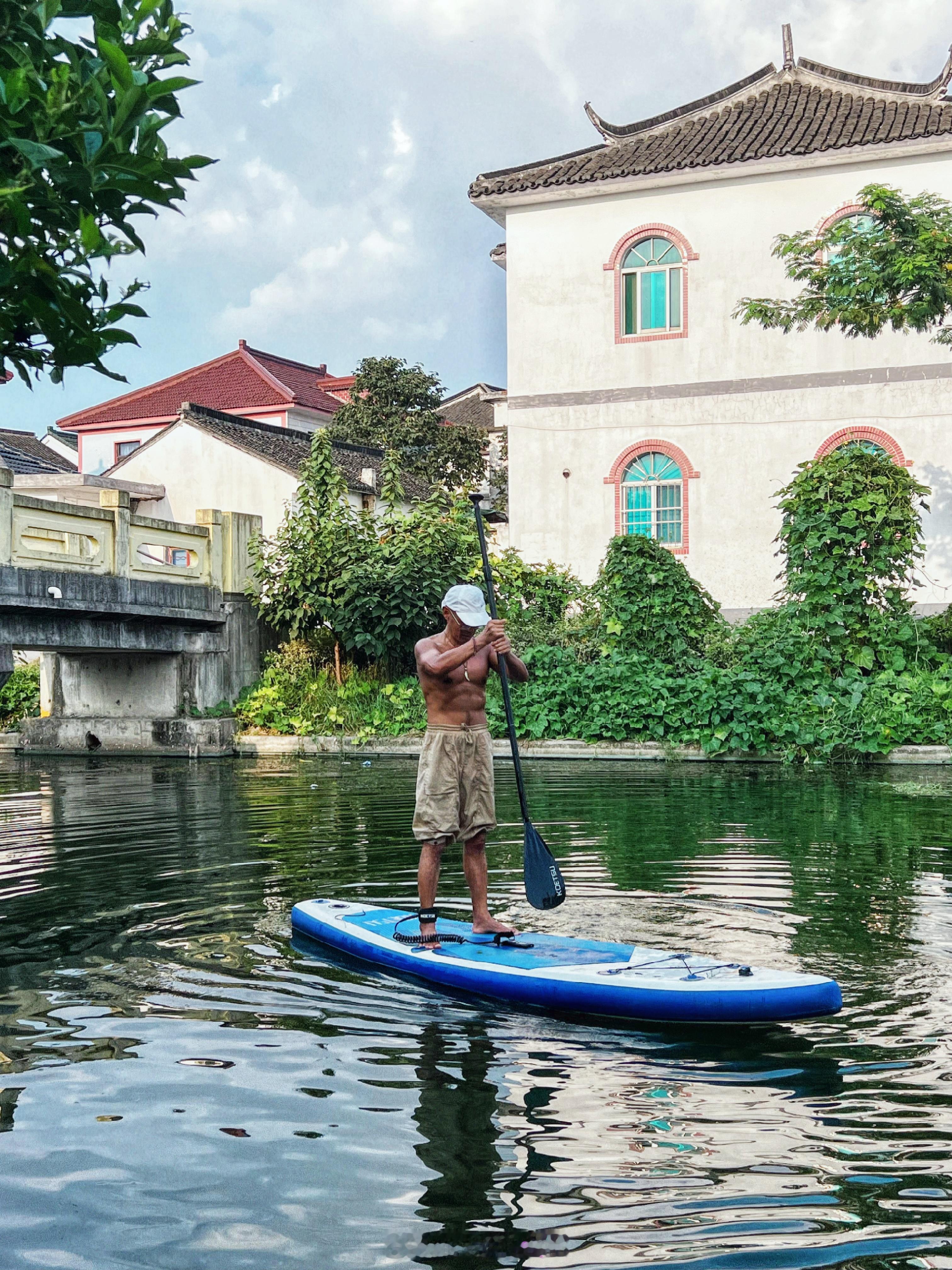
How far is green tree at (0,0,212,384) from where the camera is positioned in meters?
3.36

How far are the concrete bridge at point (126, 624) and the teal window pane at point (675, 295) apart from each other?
332 inches

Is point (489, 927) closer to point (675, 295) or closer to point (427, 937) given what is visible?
point (427, 937)

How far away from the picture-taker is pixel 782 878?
33.3 feet

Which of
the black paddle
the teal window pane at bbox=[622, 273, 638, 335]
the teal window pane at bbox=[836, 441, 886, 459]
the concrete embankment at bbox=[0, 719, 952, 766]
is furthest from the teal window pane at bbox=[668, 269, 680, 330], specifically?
the black paddle

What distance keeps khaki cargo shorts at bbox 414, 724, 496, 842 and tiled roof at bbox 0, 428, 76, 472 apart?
27597mm

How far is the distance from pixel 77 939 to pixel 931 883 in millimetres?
5742

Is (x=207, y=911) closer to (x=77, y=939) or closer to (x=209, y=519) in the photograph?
(x=77, y=939)

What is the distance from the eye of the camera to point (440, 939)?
7758mm

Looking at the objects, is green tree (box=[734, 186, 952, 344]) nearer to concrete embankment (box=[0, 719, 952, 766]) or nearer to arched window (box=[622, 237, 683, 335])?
arched window (box=[622, 237, 683, 335])

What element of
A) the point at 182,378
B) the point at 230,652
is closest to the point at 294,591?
the point at 230,652

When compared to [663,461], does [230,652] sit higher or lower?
lower

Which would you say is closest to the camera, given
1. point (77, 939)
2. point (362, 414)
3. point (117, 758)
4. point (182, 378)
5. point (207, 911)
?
point (77, 939)

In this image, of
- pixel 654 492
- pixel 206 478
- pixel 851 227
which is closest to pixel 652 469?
pixel 654 492

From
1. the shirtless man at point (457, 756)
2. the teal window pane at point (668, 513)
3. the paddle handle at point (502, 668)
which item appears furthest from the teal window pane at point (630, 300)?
the shirtless man at point (457, 756)
